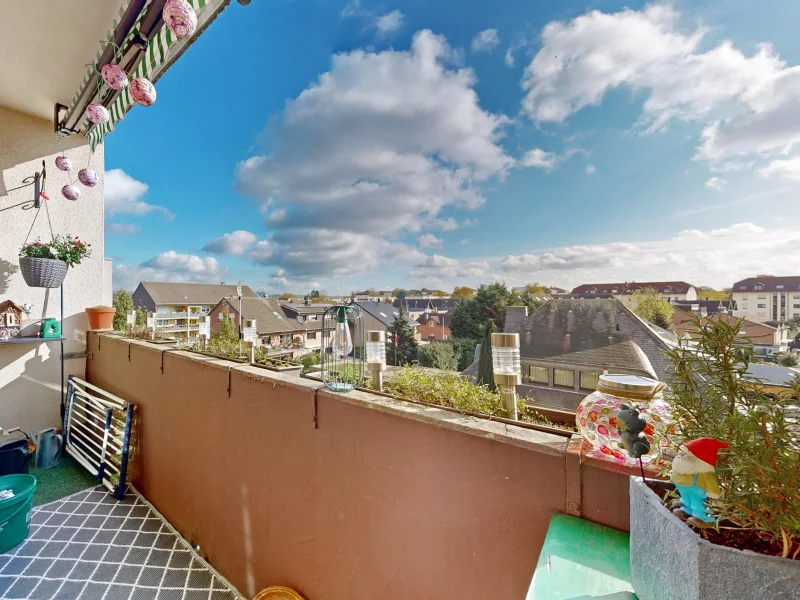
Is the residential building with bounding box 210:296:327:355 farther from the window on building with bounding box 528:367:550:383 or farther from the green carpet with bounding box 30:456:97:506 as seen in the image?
the green carpet with bounding box 30:456:97:506

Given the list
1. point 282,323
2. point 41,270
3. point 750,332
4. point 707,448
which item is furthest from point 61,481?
point 750,332

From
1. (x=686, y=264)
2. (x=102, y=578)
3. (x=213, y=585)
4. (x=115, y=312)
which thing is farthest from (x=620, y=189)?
(x=115, y=312)

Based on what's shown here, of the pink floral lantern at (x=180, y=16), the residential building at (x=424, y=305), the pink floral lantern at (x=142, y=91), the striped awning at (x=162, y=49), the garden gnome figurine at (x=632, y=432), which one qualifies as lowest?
the garden gnome figurine at (x=632, y=432)

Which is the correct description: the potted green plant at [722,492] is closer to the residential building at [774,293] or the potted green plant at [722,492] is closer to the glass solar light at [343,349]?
the residential building at [774,293]

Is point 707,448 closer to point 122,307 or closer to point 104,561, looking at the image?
point 104,561

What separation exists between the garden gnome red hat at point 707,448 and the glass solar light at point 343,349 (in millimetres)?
984

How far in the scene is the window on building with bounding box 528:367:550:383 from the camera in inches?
49.2

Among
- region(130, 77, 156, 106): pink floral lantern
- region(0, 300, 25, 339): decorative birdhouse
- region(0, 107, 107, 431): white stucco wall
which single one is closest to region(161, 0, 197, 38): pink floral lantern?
region(130, 77, 156, 106): pink floral lantern

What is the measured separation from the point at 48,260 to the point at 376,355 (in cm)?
290

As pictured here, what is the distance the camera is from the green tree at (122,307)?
328 cm

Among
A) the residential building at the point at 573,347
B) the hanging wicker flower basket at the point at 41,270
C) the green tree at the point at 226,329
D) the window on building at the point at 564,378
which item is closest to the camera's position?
the residential building at the point at 573,347

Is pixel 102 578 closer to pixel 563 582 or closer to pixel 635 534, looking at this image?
pixel 563 582

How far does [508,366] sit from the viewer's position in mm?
917

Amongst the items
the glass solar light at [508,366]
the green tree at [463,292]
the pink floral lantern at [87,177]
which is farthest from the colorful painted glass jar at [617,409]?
the pink floral lantern at [87,177]
